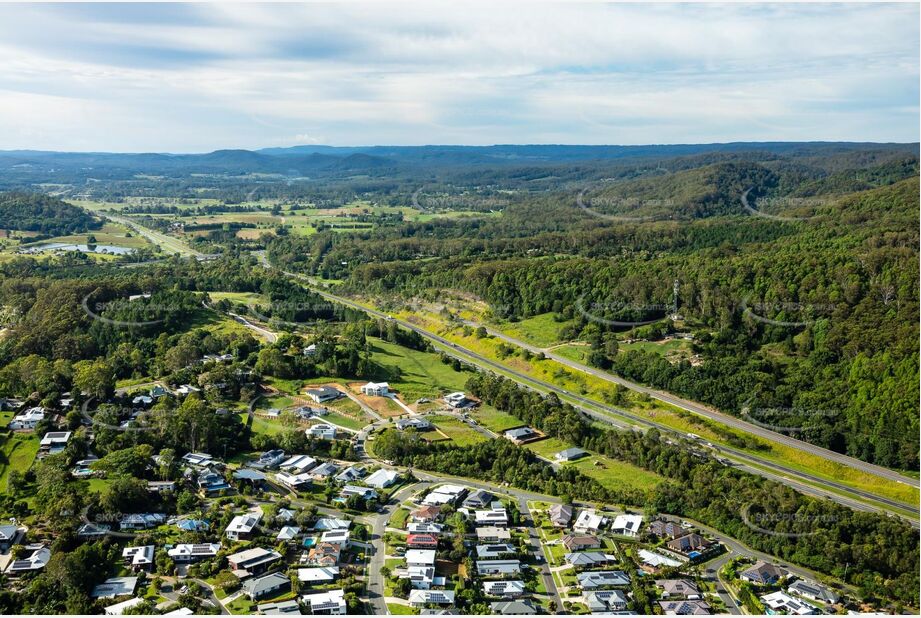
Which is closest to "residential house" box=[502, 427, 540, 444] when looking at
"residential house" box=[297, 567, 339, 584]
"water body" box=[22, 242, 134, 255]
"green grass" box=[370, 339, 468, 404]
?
"green grass" box=[370, 339, 468, 404]

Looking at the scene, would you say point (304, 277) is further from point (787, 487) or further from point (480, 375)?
point (787, 487)

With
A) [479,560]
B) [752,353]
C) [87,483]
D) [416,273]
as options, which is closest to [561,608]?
[479,560]

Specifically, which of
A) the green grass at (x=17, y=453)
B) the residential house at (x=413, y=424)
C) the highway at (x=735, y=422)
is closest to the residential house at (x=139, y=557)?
the green grass at (x=17, y=453)

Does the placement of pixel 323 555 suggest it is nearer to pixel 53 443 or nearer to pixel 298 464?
pixel 298 464

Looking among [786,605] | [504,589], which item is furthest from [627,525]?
[504,589]

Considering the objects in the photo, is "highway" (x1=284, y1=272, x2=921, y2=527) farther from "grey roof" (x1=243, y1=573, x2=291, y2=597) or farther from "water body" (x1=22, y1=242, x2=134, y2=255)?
"water body" (x1=22, y1=242, x2=134, y2=255)

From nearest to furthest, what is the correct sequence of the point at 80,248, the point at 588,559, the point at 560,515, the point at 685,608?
the point at 685,608 → the point at 588,559 → the point at 560,515 → the point at 80,248
